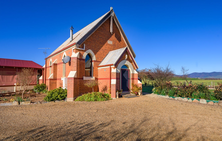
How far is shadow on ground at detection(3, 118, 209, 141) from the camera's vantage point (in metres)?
4.41

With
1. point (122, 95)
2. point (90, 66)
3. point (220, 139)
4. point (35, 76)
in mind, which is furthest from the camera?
point (35, 76)

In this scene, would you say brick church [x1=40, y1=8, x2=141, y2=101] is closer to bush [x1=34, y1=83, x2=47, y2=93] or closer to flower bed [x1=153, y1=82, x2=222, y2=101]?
bush [x1=34, y1=83, x2=47, y2=93]

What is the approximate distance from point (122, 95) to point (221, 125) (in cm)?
914

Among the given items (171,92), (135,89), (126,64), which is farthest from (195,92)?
(126,64)

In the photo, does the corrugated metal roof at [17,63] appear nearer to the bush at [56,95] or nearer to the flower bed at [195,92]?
the bush at [56,95]

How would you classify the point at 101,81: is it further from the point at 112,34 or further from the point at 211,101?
the point at 211,101

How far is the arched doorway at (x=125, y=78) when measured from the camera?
1508 centimetres

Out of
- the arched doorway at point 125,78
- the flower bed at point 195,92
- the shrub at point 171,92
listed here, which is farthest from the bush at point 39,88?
the shrub at point 171,92

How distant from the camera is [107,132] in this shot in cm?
489

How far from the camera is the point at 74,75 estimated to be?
41.5ft

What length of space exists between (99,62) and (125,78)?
11.8 ft

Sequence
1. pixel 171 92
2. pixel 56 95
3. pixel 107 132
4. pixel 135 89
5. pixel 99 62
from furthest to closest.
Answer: pixel 99 62
pixel 135 89
pixel 171 92
pixel 56 95
pixel 107 132

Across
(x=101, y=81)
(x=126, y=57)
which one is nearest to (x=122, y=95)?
(x=101, y=81)

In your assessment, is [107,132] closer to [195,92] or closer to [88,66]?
[195,92]
